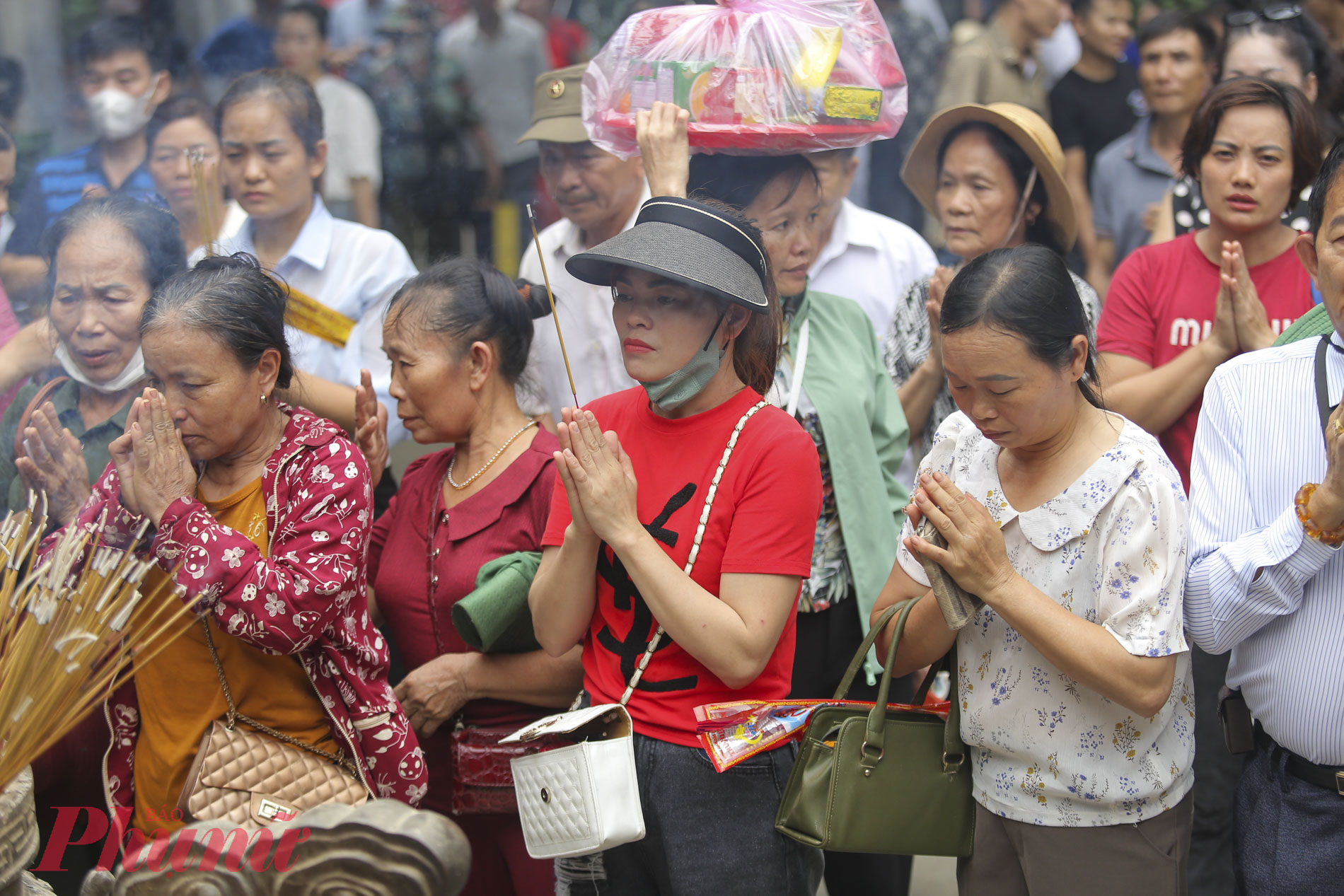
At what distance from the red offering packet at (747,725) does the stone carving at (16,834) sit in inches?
41.9

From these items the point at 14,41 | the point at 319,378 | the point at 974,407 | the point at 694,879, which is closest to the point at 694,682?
the point at 694,879

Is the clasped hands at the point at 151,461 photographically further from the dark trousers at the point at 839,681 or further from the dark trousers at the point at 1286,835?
the dark trousers at the point at 1286,835

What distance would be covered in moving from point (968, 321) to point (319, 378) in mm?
1983

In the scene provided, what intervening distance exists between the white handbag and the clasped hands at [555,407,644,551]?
160mm

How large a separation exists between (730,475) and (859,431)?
88cm

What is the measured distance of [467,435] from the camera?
2.88m

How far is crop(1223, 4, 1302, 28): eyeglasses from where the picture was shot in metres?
4.27

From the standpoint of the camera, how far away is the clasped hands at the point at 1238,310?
2938mm

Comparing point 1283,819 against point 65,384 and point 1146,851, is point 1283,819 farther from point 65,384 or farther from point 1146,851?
point 65,384

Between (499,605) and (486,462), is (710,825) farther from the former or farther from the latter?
(486,462)

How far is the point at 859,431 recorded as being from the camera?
3.01 metres

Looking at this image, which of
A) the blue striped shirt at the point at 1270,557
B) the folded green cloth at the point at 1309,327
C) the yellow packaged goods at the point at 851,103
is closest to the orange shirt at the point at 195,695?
the yellow packaged goods at the point at 851,103

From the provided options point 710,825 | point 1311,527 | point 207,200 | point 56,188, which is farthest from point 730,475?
point 56,188

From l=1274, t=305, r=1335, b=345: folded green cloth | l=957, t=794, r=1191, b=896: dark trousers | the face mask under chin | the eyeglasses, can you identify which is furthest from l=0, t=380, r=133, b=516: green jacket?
the eyeglasses
